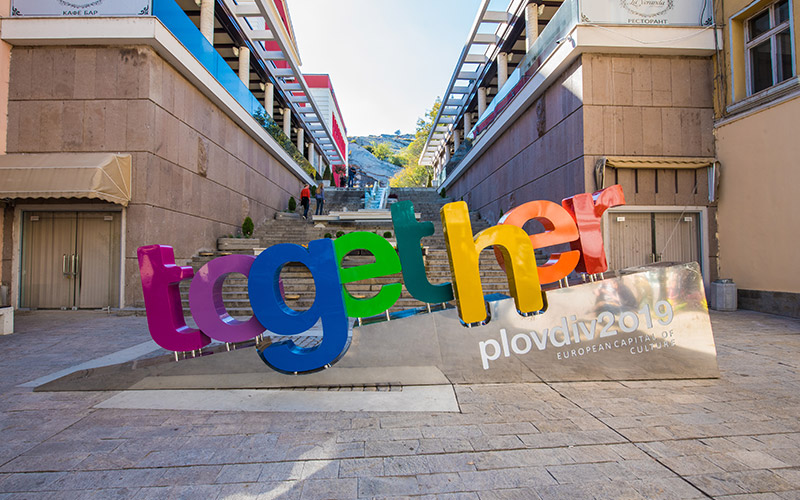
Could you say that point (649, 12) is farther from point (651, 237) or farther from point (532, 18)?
point (651, 237)

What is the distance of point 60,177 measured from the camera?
934 centimetres

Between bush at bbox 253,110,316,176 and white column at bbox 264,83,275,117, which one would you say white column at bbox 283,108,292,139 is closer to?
bush at bbox 253,110,316,176

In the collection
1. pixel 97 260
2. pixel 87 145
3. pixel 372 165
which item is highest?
pixel 372 165

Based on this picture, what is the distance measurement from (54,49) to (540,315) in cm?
1364

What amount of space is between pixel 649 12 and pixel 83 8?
49.8ft

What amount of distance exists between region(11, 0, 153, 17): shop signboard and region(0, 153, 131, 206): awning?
384 cm

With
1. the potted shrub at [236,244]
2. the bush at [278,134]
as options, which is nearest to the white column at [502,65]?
the bush at [278,134]

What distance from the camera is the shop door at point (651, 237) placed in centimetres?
1101

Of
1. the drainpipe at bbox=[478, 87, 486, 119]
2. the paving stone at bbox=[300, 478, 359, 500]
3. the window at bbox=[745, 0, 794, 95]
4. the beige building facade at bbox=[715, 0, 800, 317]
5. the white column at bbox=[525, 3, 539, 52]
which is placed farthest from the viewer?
the drainpipe at bbox=[478, 87, 486, 119]

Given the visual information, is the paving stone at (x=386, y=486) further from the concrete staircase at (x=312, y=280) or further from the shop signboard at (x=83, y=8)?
the shop signboard at (x=83, y=8)

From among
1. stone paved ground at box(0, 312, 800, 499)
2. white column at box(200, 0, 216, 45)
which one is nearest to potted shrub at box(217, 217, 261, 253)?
white column at box(200, 0, 216, 45)

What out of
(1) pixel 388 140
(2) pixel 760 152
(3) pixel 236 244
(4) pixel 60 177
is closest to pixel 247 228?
(3) pixel 236 244

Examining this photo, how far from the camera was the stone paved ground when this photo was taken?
8.20 feet

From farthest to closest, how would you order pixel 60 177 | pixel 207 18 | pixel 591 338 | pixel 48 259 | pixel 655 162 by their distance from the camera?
pixel 207 18, pixel 655 162, pixel 48 259, pixel 60 177, pixel 591 338
